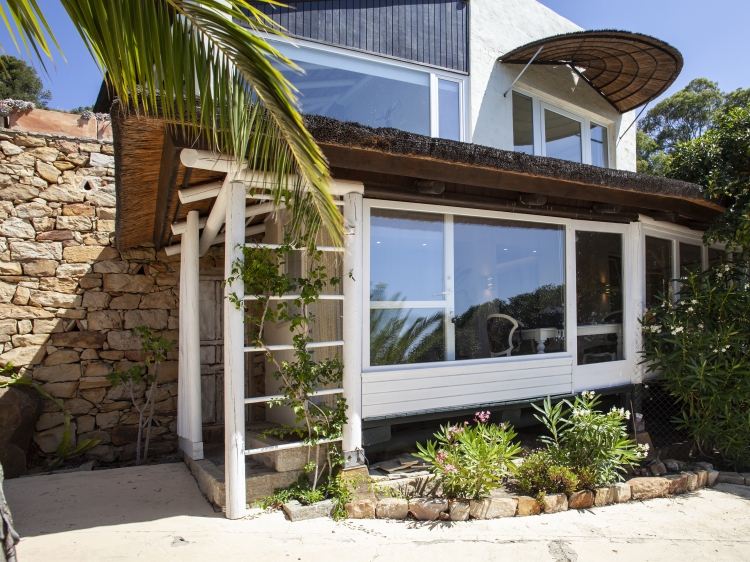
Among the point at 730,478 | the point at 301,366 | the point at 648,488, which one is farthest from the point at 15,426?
the point at 730,478

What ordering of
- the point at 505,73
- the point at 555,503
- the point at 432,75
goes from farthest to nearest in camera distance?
the point at 505,73
the point at 432,75
the point at 555,503

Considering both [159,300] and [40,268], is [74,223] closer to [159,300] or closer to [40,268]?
[40,268]

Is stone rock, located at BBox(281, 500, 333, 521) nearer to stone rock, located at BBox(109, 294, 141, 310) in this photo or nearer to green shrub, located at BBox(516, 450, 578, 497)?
green shrub, located at BBox(516, 450, 578, 497)

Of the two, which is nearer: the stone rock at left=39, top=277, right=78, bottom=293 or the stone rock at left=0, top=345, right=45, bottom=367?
the stone rock at left=0, top=345, right=45, bottom=367

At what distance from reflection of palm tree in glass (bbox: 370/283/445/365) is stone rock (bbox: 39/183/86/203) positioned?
4434mm

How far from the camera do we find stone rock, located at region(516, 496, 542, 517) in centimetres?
391

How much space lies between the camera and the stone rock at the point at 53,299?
20.4ft

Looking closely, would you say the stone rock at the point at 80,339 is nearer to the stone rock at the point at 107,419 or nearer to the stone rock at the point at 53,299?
the stone rock at the point at 53,299

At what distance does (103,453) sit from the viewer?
6336mm

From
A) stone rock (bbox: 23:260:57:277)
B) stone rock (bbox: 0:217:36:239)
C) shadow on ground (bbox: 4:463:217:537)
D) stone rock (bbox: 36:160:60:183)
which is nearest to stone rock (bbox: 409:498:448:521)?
shadow on ground (bbox: 4:463:217:537)

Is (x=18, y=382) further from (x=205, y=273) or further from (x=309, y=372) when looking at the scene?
(x=309, y=372)

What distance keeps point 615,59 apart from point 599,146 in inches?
74.8

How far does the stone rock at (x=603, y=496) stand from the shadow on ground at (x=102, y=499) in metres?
2.96

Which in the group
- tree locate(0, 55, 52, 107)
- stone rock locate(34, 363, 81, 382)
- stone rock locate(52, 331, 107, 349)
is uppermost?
tree locate(0, 55, 52, 107)
